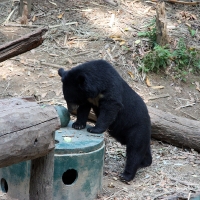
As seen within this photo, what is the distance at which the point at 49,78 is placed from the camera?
8.45 m

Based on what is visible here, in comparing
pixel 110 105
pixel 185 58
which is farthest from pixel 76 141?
pixel 185 58

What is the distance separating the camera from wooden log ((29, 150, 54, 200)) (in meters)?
3.95

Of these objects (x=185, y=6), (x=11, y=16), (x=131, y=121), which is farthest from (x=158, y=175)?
(x=185, y=6)

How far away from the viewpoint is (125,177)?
19.4ft

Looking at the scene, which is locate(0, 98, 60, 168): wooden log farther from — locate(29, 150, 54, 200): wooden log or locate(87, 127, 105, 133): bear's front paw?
locate(87, 127, 105, 133): bear's front paw

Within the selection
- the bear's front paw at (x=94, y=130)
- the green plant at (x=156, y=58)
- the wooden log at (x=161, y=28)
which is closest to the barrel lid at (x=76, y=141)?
the bear's front paw at (x=94, y=130)

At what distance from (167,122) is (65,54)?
294 cm

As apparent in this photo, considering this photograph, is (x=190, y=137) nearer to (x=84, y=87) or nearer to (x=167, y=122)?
(x=167, y=122)

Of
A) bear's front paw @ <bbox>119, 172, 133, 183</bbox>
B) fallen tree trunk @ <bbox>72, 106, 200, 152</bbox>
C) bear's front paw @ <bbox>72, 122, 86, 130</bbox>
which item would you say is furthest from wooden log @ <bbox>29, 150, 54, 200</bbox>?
fallen tree trunk @ <bbox>72, 106, 200, 152</bbox>

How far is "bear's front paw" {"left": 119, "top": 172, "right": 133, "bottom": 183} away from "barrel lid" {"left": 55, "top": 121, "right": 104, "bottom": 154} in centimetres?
75

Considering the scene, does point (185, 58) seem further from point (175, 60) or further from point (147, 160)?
point (147, 160)

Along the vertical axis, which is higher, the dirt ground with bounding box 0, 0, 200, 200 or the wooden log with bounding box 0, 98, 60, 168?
the wooden log with bounding box 0, 98, 60, 168

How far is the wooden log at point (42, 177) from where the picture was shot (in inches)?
155

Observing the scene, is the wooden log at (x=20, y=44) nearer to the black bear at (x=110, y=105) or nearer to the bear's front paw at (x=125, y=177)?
the black bear at (x=110, y=105)
